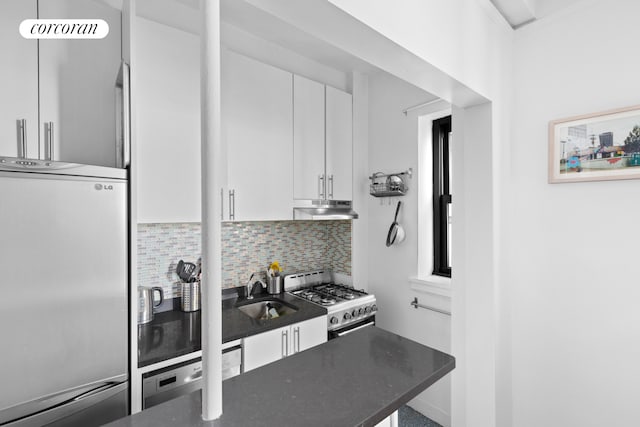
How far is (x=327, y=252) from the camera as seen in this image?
9.98ft

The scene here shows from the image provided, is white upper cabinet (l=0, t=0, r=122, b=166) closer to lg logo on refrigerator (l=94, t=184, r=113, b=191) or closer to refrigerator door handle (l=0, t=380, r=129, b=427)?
lg logo on refrigerator (l=94, t=184, r=113, b=191)

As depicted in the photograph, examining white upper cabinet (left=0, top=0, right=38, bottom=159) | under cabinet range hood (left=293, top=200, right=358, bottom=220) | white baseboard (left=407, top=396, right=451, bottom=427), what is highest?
white upper cabinet (left=0, top=0, right=38, bottom=159)

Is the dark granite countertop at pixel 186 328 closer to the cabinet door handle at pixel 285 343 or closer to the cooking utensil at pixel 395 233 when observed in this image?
the cabinet door handle at pixel 285 343

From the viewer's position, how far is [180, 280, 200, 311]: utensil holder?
2.01 meters

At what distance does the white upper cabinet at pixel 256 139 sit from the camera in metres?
2.00

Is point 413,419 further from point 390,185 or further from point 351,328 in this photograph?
point 390,185

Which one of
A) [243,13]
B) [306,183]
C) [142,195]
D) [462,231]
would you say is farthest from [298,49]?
[462,231]

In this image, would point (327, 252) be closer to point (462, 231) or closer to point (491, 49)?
point (462, 231)

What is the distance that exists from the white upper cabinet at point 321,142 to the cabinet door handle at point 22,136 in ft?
4.86

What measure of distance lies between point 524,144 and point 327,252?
1855mm

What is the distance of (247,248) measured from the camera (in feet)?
8.14

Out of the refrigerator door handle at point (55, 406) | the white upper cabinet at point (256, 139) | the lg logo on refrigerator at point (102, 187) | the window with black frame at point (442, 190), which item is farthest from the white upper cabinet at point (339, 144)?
the refrigerator door handle at point (55, 406)

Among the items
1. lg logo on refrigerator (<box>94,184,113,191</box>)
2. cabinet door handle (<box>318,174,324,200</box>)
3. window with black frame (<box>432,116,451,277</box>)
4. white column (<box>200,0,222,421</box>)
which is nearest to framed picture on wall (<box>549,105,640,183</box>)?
window with black frame (<box>432,116,451,277</box>)

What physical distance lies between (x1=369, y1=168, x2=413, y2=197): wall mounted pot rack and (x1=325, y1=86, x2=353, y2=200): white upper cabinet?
23 cm
